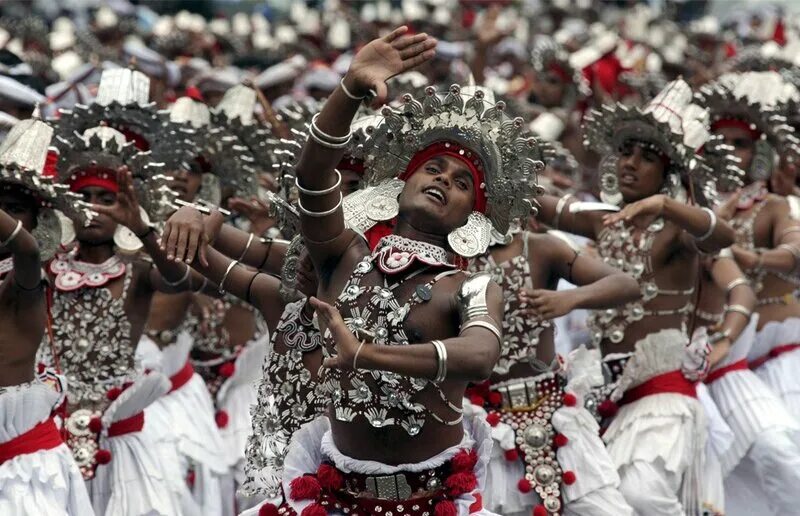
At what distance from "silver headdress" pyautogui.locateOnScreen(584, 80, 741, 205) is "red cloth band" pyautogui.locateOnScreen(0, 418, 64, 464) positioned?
10.2ft

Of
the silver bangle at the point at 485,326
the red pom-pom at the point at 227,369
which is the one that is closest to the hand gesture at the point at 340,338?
the silver bangle at the point at 485,326

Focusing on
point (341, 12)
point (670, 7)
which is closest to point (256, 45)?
point (341, 12)

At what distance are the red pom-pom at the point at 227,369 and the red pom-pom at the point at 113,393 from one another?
1732 mm

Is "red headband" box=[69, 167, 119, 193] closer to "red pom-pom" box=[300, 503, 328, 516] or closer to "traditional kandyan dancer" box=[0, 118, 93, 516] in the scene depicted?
"traditional kandyan dancer" box=[0, 118, 93, 516]

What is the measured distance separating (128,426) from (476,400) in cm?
188

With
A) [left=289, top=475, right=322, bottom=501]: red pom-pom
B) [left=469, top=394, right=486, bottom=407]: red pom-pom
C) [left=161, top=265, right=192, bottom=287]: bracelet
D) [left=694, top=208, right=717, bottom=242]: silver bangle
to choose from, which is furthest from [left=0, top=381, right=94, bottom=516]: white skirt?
[left=694, top=208, right=717, bottom=242]: silver bangle

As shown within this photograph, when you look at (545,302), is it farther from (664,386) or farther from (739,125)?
(739,125)

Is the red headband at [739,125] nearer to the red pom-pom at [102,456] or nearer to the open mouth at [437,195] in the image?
the red pom-pom at [102,456]

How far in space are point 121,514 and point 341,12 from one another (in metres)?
A: 12.9

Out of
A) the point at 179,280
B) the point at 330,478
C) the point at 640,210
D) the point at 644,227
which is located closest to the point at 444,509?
the point at 330,478

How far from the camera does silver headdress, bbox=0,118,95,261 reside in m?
6.50

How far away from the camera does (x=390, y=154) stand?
17.9 ft

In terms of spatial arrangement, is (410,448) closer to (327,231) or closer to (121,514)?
(327,231)

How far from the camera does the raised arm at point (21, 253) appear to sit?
6.14m
